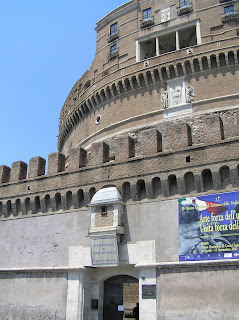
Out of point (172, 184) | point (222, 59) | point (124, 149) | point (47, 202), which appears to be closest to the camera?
point (172, 184)

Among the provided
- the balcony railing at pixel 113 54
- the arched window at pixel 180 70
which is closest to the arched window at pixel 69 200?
the arched window at pixel 180 70

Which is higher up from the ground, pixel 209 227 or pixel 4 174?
pixel 4 174

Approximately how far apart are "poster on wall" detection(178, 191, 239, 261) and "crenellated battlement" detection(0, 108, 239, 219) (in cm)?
52

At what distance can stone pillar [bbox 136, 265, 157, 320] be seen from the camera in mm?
13531

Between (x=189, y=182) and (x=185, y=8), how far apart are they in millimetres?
18944

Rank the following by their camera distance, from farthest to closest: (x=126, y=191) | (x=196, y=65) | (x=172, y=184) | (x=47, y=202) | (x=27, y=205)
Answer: (x=196, y=65) → (x=27, y=205) → (x=47, y=202) → (x=126, y=191) → (x=172, y=184)

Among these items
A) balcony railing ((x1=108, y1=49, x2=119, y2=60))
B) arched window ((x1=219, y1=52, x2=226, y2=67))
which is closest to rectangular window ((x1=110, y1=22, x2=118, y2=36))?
balcony railing ((x1=108, y1=49, x2=119, y2=60))

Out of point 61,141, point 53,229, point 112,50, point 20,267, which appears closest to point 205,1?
point 112,50

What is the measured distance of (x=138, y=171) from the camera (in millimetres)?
15352

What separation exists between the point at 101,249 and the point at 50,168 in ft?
16.5

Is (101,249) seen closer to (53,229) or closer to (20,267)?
(53,229)

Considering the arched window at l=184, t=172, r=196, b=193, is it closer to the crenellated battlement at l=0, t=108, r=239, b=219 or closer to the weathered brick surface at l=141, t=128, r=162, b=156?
the crenellated battlement at l=0, t=108, r=239, b=219

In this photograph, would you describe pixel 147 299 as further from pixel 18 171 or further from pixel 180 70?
pixel 180 70

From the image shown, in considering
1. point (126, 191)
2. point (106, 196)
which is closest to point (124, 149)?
point (126, 191)
